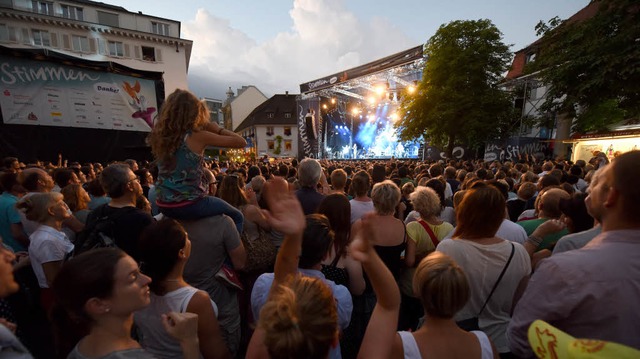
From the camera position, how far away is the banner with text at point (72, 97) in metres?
8.41

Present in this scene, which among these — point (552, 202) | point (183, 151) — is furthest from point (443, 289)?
point (552, 202)

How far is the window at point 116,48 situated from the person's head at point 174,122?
3433cm

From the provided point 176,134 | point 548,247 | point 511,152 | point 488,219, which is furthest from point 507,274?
point 511,152

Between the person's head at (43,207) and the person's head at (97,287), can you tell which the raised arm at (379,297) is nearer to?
the person's head at (97,287)

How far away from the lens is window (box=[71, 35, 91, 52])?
85.3ft

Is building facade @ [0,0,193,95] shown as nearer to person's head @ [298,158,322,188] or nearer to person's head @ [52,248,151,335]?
person's head @ [298,158,322,188]

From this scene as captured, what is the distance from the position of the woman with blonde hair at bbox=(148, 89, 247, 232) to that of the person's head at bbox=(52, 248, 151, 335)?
827 mm

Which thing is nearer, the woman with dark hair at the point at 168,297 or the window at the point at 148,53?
the woman with dark hair at the point at 168,297

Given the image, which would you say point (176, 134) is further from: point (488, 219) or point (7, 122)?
point (7, 122)

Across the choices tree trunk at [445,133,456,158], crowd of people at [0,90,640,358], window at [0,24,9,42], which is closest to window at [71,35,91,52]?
window at [0,24,9,42]

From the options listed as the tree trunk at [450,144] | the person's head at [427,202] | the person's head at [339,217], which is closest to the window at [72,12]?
the tree trunk at [450,144]

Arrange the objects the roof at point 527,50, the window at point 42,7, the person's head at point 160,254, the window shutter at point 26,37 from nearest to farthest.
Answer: the person's head at point 160,254 → the roof at point 527,50 → the window shutter at point 26,37 → the window at point 42,7

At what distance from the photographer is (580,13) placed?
23422mm

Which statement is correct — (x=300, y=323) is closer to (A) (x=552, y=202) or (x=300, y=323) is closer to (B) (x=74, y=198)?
(A) (x=552, y=202)
